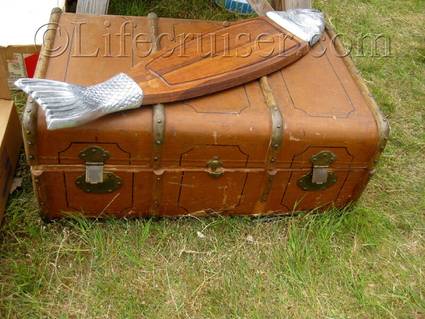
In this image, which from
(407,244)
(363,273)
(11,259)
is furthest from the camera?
(407,244)

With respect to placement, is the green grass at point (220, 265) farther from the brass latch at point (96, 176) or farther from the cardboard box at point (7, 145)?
the brass latch at point (96, 176)

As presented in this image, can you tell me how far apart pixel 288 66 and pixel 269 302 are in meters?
0.97

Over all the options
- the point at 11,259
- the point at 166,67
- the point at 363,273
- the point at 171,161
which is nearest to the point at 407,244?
the point at 363,273

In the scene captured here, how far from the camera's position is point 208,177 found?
181 cm

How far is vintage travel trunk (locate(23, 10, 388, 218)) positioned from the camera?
165 centimetres

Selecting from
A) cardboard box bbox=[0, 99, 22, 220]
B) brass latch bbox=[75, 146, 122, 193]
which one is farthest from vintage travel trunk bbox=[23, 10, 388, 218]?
cardboard box bbox=[0, 99, 22, 220]

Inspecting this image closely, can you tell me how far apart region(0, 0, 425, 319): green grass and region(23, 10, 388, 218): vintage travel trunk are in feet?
0.29

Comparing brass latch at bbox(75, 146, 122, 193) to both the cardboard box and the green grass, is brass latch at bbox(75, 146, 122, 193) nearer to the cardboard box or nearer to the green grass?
the green grass

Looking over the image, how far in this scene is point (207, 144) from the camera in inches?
66.9

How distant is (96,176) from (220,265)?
61 centimetres

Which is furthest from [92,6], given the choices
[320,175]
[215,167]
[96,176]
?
[320,175]

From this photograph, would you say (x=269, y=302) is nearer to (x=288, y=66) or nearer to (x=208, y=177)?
(x=208, y=177)

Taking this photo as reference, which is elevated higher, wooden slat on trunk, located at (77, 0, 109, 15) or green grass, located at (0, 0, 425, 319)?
wooden slat on trunk, located at (77, 0, 109, 15)

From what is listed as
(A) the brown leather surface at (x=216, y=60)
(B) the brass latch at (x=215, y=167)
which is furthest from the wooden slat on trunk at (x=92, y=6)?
(B) the brass latch at (x=215, y=167)
